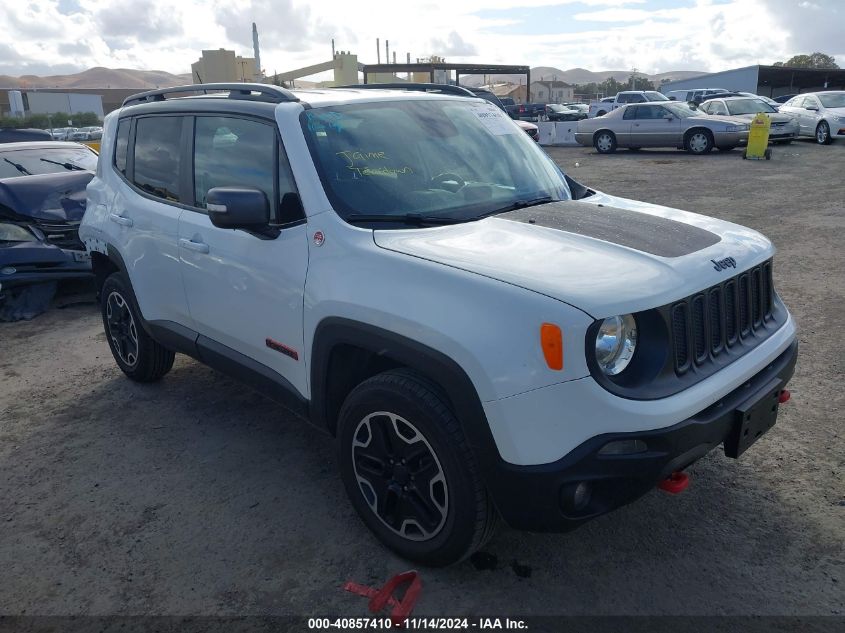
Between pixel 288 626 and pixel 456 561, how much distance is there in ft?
2.31

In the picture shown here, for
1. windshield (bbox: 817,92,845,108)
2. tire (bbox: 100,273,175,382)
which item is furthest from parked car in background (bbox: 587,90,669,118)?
tire (bbox: 100,273,175,382)

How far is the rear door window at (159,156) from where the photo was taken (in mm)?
4164

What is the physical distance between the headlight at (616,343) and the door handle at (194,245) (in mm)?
2253

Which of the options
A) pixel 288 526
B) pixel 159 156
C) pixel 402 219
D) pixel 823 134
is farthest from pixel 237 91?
pixel 823 134

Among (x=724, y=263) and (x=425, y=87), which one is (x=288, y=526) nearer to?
(x=724, y=263)

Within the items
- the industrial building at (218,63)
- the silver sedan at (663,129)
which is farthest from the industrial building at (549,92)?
the silver sedan at (663,129)

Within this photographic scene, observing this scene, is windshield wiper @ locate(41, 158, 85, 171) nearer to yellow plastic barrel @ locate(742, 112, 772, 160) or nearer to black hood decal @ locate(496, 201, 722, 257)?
black hood decal @ locate(496, 201, 722, 257)

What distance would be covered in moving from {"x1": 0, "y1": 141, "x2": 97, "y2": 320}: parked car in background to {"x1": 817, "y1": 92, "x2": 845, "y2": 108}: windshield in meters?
20.2

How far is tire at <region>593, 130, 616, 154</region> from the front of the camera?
21.1 m

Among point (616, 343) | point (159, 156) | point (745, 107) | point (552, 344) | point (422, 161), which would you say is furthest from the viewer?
point (745, 107)

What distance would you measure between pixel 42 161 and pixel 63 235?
4.51 ft


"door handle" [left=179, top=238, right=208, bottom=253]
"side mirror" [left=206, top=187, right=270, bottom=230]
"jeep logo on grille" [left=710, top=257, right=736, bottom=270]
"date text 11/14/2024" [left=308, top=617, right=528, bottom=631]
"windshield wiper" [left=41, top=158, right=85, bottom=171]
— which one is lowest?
"date text 11/14/2024" [left=308, top=617, right=528, bottom=631]

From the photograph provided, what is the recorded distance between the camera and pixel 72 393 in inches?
202

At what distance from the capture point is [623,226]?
10.4 feet
